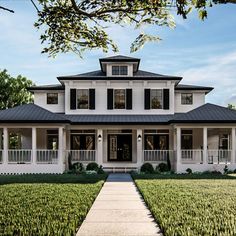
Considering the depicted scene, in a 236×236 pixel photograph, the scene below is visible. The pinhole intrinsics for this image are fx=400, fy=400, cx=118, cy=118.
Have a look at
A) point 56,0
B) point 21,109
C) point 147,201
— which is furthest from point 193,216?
point 21,109

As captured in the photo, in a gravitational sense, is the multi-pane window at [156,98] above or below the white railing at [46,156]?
above

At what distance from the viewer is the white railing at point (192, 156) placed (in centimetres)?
2418

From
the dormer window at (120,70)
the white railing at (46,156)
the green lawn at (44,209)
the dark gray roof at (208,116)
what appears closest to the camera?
the green lawn at (44,209)

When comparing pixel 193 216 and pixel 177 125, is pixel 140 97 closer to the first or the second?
pixel 177 125

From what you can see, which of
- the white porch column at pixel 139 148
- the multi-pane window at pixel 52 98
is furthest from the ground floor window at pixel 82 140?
the white porch column at pixel 139 148

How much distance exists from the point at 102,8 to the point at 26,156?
16394 millimetres

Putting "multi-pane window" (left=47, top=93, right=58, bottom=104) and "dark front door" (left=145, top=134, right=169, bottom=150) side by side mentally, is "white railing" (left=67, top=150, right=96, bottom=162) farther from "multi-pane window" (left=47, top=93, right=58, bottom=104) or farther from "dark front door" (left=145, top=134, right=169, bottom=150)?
"multi-pane window" (left=47, top=93, right=58, bottom=104)

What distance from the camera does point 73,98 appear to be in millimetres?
26719

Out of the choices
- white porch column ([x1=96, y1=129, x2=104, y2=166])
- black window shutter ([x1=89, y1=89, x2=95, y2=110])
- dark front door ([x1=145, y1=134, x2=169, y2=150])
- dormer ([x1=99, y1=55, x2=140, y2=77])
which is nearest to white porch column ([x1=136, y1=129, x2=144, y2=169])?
dark front door ([x1=145, y1=134, x2=169, y2=150])

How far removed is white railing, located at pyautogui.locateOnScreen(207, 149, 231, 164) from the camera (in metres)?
24.3

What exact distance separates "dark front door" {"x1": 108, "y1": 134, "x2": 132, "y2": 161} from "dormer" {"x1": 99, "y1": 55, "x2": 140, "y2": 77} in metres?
4.19

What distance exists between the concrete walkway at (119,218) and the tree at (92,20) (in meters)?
3.83

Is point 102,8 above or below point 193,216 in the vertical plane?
above

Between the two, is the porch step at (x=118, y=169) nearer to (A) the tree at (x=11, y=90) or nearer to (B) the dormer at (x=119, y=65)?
(B) the dormer at (x=119, y=65)
